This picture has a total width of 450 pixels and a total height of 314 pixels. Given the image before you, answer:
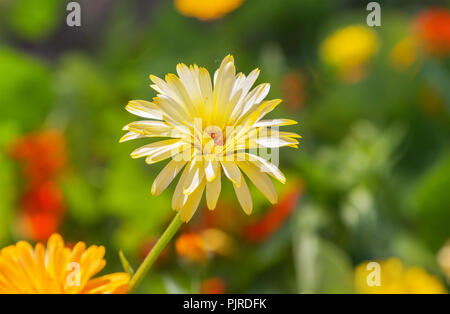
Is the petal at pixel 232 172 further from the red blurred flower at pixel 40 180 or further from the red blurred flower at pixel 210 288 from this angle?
the red blurred flower at pixel 40 180

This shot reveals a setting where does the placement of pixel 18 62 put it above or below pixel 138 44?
below

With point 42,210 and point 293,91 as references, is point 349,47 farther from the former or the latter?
point 42,210

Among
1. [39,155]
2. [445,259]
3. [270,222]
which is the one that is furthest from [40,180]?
[445,259]

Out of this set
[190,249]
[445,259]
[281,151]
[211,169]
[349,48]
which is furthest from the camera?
[349,48]

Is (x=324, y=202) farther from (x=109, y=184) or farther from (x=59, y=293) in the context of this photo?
(x=59, y=293)

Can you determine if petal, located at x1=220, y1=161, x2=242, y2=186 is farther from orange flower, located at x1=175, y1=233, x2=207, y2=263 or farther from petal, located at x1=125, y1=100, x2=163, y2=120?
orange flower, located at x1=175, y1=233, x2=207, y2=263

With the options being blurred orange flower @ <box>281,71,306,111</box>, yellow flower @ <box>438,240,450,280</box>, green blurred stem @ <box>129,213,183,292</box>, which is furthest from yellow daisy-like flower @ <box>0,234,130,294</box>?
blurred orange flower @ <box>281,71,306,111</box>
